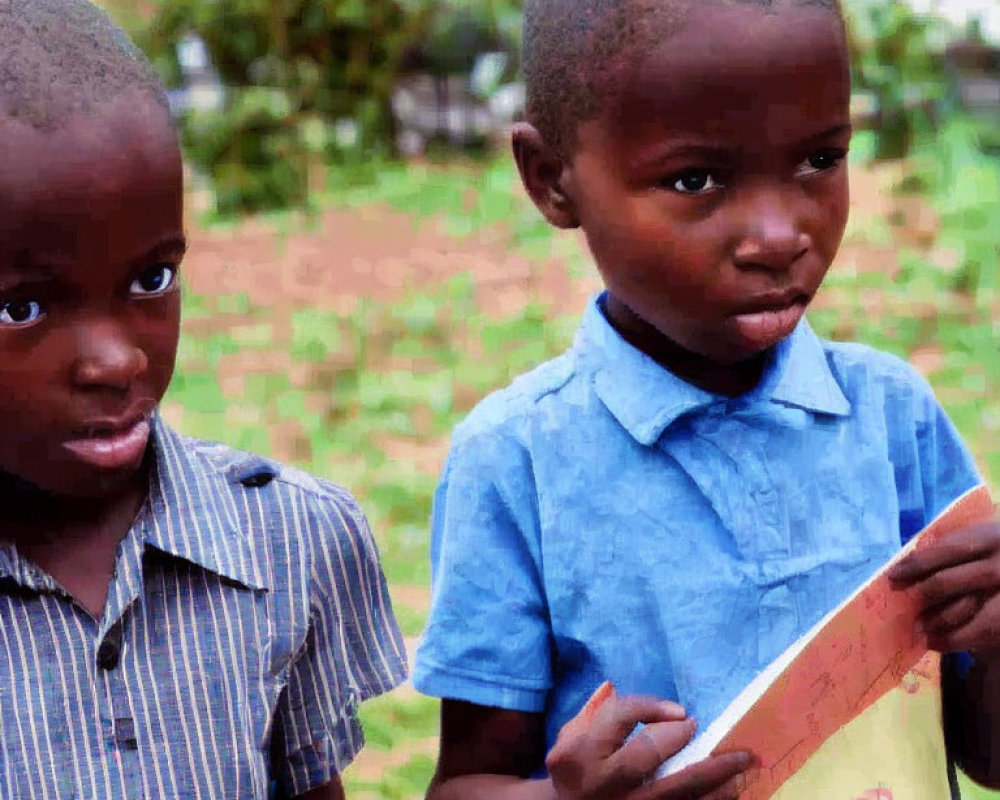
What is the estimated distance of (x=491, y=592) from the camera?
206cm

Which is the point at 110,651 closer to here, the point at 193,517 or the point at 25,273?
the point at 193,517

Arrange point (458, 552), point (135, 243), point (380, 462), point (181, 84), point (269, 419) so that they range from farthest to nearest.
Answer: point (181, 84)
point (269, 419)
point (380, 462)
point (458, 552)
point (135, 243)

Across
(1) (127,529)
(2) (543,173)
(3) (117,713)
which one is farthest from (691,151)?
(3) (117,713)

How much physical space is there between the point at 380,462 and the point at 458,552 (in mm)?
3188

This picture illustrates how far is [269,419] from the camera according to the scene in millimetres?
5664

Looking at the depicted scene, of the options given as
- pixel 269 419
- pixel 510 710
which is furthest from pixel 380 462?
pixel 510 710

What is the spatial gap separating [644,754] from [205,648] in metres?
0.53

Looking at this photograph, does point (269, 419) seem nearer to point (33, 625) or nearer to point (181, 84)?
point (33, 625)

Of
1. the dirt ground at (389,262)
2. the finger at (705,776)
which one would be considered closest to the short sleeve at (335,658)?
the finger at (705,776)

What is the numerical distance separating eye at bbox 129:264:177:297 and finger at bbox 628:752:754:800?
77cm

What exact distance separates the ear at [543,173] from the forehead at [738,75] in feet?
0.64

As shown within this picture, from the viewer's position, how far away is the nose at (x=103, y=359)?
1.77m

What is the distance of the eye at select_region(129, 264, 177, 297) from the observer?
1840 millimetres

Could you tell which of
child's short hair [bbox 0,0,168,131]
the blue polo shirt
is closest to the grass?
the blue polo shirt
